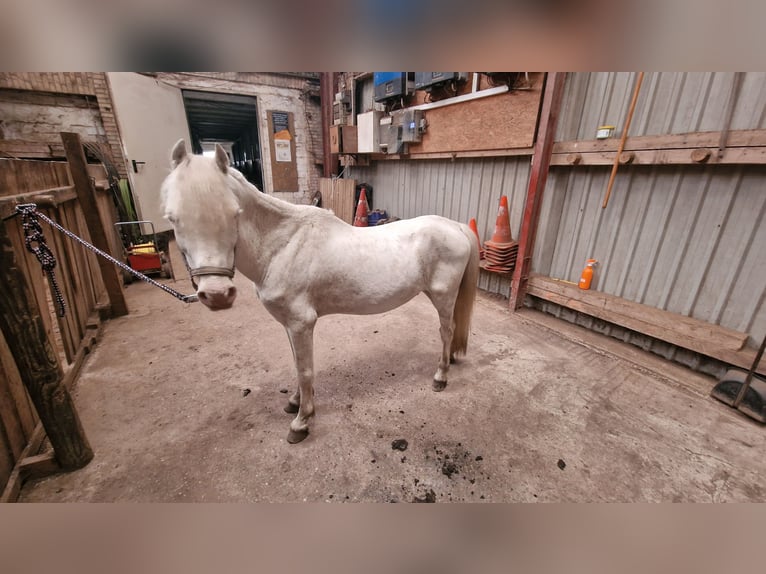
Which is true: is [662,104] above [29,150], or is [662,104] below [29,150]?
above

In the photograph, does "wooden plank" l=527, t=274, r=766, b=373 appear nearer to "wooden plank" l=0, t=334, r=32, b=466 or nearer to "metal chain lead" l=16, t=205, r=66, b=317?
"metal chain lead" l=16, t=205, r=66, b=317

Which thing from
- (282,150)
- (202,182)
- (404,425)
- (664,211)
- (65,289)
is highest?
(282,150)

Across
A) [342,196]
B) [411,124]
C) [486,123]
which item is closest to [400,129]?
[411,124]

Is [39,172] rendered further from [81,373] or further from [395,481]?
[395,481]

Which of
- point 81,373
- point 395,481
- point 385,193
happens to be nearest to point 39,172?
point 81,373

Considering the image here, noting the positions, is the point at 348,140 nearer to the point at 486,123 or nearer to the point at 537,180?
the point at 486,123

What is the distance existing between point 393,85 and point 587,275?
405 centimetres

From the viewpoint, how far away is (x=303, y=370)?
1897 millimetres

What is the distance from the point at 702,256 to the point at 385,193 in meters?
4.77

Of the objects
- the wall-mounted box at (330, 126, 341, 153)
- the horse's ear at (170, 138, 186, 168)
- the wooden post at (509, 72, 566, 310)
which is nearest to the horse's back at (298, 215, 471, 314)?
the horse's ear at (170, 138, 186, 168)

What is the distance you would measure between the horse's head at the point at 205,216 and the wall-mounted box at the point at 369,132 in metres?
4.88

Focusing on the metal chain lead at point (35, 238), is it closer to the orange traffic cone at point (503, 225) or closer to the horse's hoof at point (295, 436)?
the horse's hoof at point (295, 436)

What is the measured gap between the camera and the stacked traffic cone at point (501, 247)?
370cm

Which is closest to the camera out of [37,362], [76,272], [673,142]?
[37,362]
